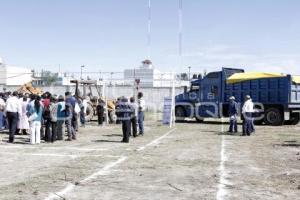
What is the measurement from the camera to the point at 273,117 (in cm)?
2669

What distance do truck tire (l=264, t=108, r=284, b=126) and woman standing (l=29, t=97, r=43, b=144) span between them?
14.2 metres

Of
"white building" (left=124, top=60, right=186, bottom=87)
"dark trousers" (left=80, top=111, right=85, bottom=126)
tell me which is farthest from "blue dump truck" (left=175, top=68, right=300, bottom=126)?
"white building" (left=124, top=60, right=186, bottom=87)

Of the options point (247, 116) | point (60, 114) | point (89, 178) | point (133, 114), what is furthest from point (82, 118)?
point (89, 178)

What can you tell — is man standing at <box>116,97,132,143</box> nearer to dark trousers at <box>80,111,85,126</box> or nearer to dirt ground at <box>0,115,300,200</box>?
dirt ground at <box>0,115,300,200</box>

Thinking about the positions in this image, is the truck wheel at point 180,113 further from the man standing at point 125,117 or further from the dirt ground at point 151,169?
the man standing at point 125,117

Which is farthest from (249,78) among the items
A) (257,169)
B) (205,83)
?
(257,169)

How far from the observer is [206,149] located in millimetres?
15102

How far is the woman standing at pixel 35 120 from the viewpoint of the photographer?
16.3m

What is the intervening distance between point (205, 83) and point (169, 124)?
4865 millimetres

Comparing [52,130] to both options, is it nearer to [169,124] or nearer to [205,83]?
[169,124]

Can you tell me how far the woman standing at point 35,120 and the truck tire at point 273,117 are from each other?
559 inches

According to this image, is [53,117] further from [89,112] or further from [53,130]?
[89,112]

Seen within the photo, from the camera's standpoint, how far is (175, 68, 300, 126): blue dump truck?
87.2ft

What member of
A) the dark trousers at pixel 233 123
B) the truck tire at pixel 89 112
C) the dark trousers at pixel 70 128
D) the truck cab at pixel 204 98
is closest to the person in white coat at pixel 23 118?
the dark trousers at pixel 70 128
